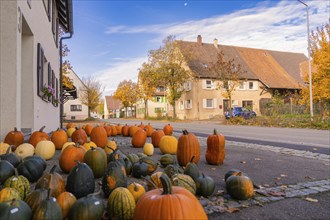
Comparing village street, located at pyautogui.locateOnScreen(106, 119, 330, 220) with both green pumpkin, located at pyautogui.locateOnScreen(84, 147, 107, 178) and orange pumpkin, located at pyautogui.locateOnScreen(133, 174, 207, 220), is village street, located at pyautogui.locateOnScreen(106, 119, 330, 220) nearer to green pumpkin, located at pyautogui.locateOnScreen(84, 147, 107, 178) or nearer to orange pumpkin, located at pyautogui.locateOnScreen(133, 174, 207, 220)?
orange pumpkin, located at pyautogui.locateOnScreen(133, 174, 207, 220)

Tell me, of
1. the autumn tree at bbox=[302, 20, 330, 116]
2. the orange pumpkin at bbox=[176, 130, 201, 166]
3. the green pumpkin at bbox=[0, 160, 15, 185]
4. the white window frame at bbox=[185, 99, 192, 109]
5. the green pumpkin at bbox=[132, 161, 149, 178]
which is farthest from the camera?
Answer: the white window frame at bbox=[185, 99, 192, 109]

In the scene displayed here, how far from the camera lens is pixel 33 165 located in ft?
11.9

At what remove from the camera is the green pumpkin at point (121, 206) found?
2465 millimetres

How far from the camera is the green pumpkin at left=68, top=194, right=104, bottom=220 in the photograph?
2.25 metres

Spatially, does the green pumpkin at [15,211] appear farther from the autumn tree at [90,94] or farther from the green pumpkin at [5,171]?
the autumn tree at [90,94]

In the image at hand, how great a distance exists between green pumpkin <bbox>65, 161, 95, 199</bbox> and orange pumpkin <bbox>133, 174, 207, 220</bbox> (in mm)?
1043

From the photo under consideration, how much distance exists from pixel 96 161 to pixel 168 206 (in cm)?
212

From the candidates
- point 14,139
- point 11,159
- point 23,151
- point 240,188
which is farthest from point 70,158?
point 240,188

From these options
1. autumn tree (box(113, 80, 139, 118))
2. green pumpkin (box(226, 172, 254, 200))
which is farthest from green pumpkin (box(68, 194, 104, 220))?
autumn tree (box(113, 80, 139, 118))

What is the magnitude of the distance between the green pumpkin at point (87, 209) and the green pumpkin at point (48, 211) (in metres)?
0.16

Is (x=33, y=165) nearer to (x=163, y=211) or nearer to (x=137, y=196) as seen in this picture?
(x=137, y=196)

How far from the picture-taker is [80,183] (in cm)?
293

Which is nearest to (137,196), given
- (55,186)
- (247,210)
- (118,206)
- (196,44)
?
(118,206)

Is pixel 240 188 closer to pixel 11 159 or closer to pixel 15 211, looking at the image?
pixel 15 211
